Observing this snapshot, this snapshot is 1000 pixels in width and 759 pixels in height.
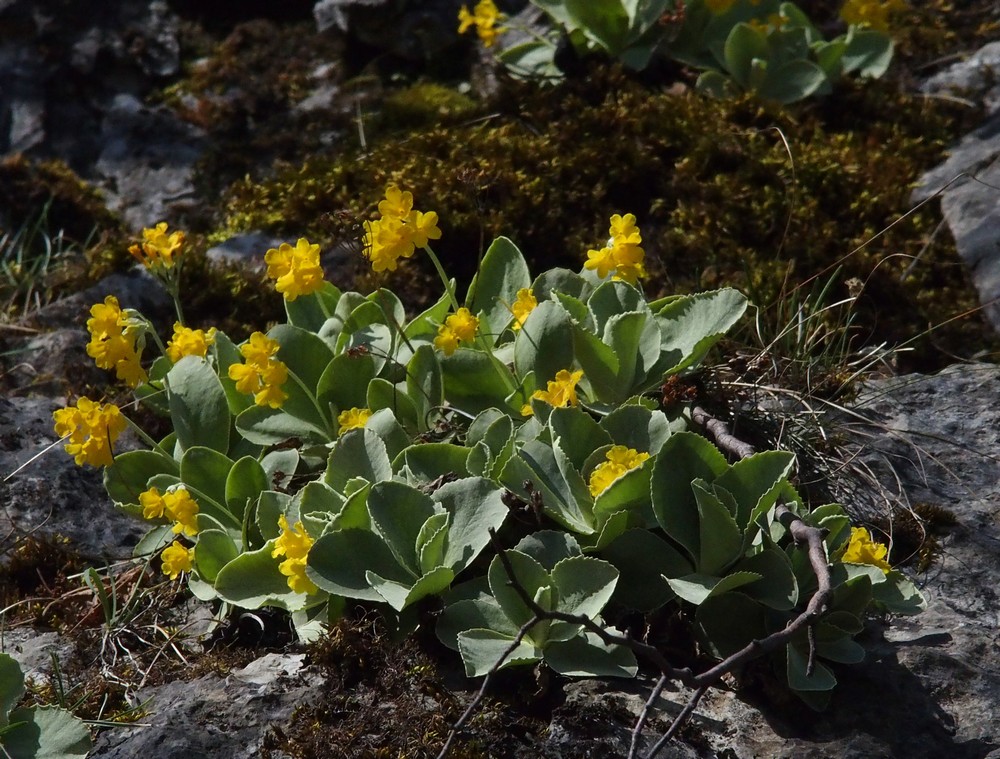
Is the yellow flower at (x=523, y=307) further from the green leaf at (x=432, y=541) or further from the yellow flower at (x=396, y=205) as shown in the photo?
the green leaf at (x=432, y=541)

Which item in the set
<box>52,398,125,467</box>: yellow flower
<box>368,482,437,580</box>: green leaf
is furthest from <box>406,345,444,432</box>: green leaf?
<box>52,398,125,467</box>: yellow flower

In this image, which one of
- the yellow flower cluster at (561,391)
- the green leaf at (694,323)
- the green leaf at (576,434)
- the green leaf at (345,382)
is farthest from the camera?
the green leaf at (345,382)

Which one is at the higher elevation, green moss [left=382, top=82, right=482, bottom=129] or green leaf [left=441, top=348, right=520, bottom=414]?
green moss [left=382, top=82, right=482, bottom=129]

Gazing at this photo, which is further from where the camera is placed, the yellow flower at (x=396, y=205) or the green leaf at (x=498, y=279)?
the green leaf at (x=498, y=279)

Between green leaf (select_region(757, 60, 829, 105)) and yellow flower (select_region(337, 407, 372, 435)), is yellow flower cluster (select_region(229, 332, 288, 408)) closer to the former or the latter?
yellow flower (select_region(337, 407, 372, 435))

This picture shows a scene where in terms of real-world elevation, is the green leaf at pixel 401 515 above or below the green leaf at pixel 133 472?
above

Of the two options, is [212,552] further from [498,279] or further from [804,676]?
[804,676]

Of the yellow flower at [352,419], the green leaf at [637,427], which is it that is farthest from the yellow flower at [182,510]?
the green leaf at [637,427]

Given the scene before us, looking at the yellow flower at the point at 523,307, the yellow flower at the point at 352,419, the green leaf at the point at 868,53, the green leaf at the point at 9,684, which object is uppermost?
the green leaf at the point at 868,53
